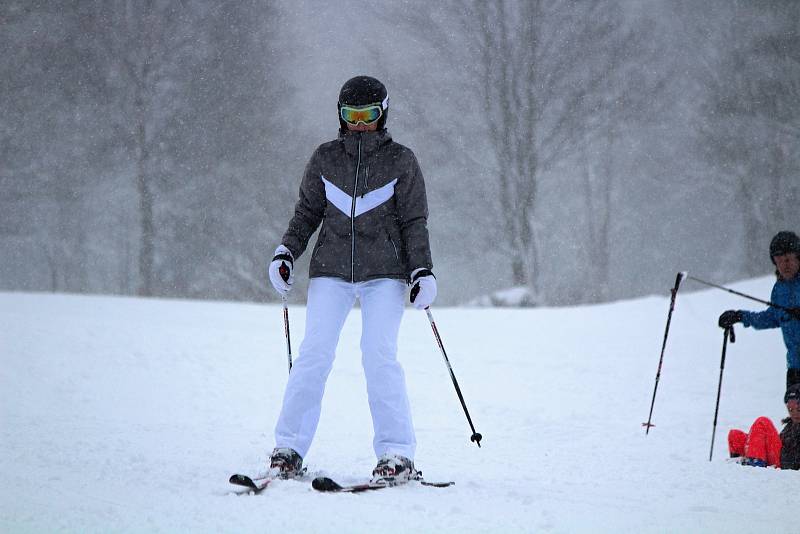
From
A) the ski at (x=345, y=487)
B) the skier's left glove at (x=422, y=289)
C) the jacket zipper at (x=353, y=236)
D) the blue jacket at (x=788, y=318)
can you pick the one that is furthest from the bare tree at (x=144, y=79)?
the ski at (x=345, y=487)

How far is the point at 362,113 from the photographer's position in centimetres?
412

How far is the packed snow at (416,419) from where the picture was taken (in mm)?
3209

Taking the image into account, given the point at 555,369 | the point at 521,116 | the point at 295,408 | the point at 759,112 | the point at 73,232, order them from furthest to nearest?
1. the point at 73,232
2. the point at 759,112
3. the point at 521,116
4. the point at 555,369
5. the point at 295,408

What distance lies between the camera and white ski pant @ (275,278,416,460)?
3.88 m

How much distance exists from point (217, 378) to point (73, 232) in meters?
17.7

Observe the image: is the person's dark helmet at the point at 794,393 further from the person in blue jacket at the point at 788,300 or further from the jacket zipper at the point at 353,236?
the jacket zipper at the point at 353,236

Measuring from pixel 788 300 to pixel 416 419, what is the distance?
11.3ft

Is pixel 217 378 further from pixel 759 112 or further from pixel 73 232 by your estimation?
pixel 759 112

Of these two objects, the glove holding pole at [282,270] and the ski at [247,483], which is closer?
the ski at [247,483]

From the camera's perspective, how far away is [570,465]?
537 cm

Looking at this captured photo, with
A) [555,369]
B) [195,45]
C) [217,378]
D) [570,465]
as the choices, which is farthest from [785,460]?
[195,45]

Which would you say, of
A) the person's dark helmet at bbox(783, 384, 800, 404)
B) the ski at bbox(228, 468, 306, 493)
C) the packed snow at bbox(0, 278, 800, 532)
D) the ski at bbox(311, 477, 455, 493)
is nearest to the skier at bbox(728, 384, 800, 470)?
the person's dark helmet at bbox(783, 384, 800, 404)

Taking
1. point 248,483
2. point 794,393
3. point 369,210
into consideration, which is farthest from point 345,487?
point 794,393

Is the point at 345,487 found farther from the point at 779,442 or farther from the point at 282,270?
the point at 779,442
